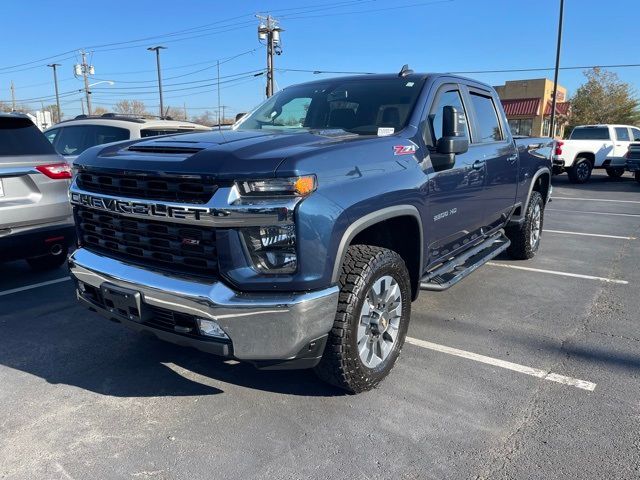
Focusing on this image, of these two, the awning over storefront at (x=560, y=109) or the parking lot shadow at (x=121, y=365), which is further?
the awning over storefront at (x=560, y=109)

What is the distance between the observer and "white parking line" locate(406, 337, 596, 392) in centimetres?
347

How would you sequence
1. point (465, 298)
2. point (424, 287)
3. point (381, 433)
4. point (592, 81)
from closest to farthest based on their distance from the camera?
point (381, 433), point (424, 287), point (465, 298), point (592, 81)

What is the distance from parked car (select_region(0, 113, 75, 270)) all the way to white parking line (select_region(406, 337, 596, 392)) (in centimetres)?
362

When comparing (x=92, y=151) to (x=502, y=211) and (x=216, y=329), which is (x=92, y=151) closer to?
(x=216, y=329)

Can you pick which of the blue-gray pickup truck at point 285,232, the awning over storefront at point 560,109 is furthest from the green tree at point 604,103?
the blue-gray pickup truck at point 285,232

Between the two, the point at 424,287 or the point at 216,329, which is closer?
the point at 216,329

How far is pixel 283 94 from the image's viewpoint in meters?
4.85

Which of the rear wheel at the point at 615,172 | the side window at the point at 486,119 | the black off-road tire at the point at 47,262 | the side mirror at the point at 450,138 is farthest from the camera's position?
the rear wheel at the point at 615,172

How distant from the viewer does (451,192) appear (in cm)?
399

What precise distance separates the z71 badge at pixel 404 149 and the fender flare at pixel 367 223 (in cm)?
36

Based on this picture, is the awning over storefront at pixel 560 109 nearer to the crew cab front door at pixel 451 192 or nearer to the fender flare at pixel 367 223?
the crew cab front door at pixel 451 192

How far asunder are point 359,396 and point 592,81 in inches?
1782

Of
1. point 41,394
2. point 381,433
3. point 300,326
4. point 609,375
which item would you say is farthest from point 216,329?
point 609,375

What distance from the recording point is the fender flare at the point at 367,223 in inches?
110
